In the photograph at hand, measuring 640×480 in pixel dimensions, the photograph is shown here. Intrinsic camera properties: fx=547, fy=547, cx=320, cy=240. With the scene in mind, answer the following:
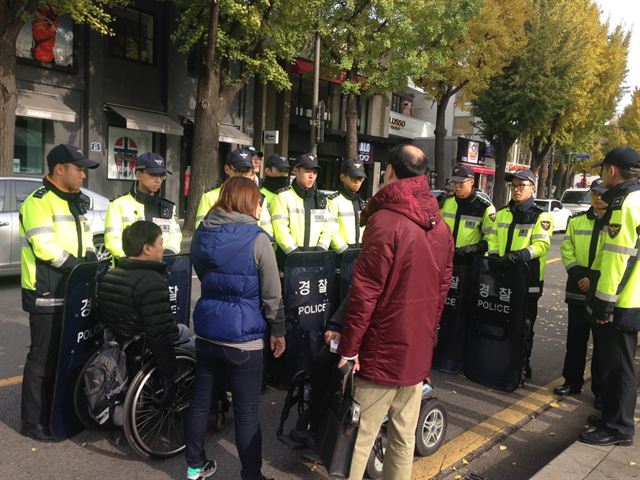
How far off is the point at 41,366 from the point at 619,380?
13.0 ft

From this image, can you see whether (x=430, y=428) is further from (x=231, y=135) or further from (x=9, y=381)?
(x=231, y=135)

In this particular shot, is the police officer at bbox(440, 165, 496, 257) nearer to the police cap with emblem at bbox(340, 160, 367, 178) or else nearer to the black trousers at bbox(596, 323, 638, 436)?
the police cap with emblem at bbox(340, 160, 367, 178)

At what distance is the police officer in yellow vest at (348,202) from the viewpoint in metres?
5.18

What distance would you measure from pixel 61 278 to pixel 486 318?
360 centimetres

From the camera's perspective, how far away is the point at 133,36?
1681 centimetres

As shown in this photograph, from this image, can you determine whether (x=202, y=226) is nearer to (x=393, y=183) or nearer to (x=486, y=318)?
(x=393, y=183)

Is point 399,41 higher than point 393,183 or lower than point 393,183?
higher

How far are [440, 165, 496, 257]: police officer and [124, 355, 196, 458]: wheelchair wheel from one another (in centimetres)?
286

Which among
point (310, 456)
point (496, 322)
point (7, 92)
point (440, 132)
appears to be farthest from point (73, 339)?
point (440, 132)

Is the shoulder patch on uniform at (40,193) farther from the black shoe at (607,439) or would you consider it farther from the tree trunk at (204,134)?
the tree trunk at (204,134)

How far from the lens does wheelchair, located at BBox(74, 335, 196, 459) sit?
336cm

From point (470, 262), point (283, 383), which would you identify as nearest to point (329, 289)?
point (283, 383)

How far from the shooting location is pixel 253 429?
9.91ft

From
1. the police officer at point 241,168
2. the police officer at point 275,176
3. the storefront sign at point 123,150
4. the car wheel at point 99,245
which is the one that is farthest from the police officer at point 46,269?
the storefront sign at point 123,150
